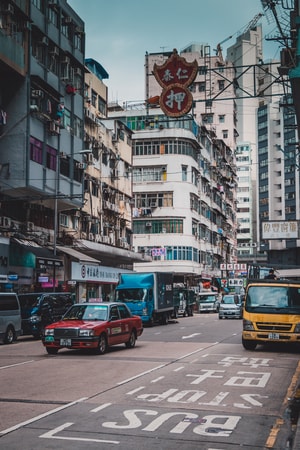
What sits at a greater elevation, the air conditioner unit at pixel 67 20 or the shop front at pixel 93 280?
the air conditioner unit at pixel 67 20

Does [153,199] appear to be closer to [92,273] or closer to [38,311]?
[92,273]

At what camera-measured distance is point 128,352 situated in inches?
762

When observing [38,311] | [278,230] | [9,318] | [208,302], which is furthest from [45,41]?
[208,302]

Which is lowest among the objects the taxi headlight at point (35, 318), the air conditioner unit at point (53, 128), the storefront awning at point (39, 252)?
the taxi headlight at point (35, 318)

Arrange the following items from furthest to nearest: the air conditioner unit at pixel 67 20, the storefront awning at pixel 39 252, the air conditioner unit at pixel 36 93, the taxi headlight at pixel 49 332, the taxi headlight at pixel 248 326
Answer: the air conditioner unit at pixel 67 20
the air conditioner unit at pixel 36 93
the storefront awning at pixel 39 252
the taxi headlight at pixel 248 326
the taxi headlight at pixel 49 332

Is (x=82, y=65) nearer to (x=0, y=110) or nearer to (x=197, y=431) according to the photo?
(x=0, y=110)

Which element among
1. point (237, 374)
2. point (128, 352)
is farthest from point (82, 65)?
point (237, 374)

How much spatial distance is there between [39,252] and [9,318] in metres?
10.2

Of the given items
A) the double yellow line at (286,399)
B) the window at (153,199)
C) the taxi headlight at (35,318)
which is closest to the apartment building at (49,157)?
the taxi headlight at (35,318)

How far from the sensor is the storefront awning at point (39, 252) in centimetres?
3431

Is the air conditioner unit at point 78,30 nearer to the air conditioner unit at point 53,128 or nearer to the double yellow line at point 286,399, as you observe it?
the air conditioner unit at point 53,128

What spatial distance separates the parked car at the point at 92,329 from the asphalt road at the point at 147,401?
41 centimetres

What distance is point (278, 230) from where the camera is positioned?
59938mm

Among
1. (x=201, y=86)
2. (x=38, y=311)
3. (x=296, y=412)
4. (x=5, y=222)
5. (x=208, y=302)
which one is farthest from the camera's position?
(x=201, y=86)
